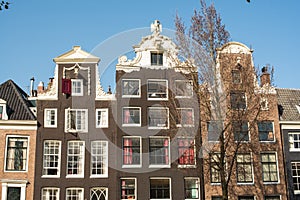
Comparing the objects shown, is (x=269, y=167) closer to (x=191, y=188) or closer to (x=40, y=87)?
(x=191, y=188)

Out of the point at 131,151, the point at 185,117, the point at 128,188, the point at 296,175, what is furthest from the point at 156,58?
the point at 296,175

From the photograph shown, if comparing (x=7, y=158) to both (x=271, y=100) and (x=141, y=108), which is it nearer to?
(x=141, y=108)

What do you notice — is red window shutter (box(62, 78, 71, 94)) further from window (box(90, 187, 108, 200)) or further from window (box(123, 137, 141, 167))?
window (box(90, 187, 108, 200))

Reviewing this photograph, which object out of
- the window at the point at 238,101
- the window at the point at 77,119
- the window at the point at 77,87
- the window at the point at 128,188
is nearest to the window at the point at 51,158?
the window at the point at 77,119

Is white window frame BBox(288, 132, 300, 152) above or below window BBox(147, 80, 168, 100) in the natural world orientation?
below

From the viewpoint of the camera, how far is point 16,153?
2680 cm

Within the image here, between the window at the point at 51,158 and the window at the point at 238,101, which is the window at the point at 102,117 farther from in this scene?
the window at the point at 238,101

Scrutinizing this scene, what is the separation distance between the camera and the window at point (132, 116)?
27734 millimetres

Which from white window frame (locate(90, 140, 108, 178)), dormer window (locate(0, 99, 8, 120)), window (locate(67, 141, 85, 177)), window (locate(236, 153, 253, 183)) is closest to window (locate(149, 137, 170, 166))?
white window frame (locate(90, 140, 108, 178))

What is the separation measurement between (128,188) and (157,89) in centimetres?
709

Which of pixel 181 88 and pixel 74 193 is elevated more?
pixel 181 88

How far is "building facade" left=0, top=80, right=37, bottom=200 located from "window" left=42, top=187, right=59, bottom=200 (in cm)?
81

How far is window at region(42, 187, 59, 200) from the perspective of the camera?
26266mm

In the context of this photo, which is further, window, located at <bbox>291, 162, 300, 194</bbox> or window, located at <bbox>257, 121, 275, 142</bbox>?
window, located at <bbox>257, 121, 275, 142</bbox>
